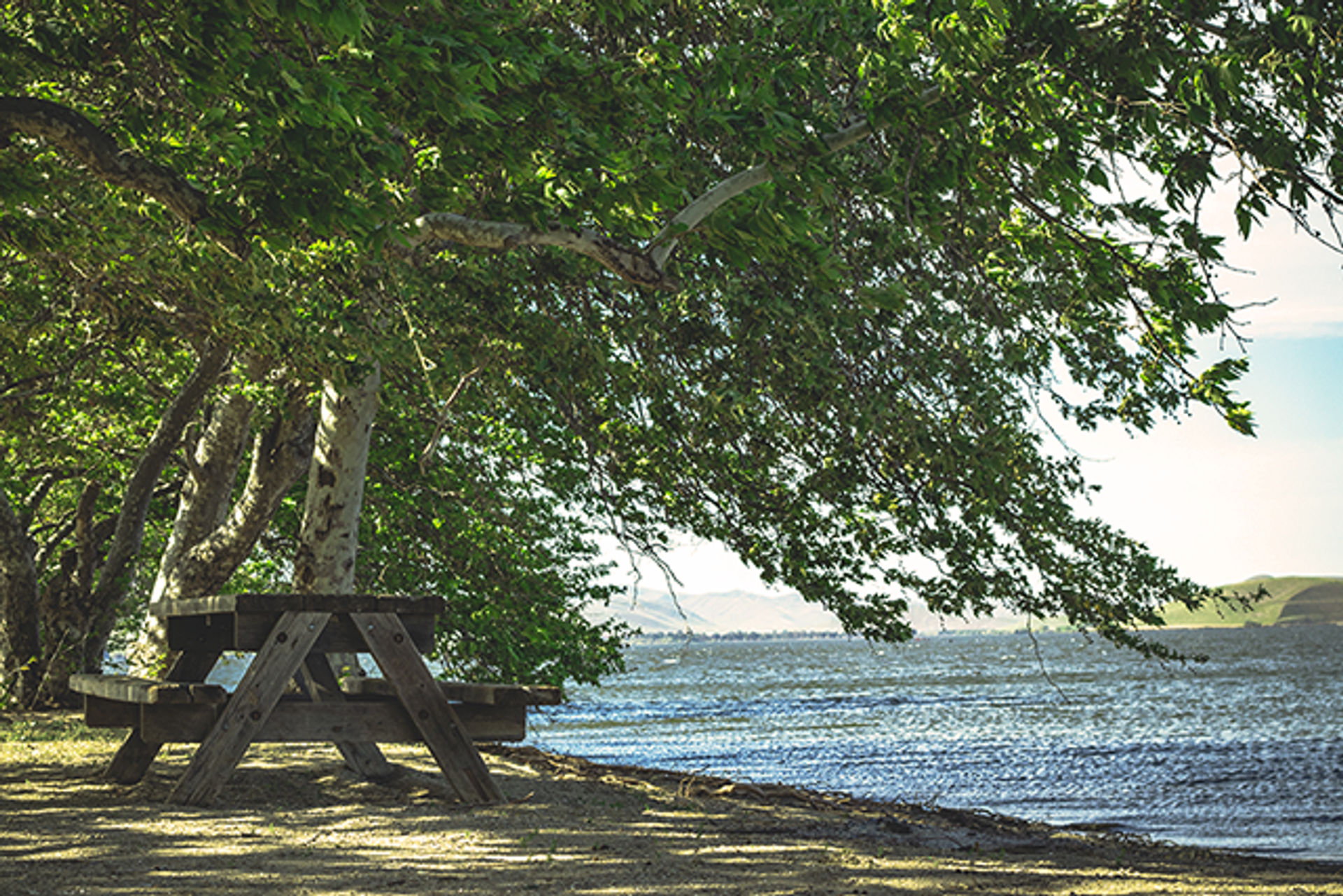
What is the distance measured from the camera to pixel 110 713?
7688mm

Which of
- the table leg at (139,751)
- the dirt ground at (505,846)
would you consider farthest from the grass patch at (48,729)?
the table leg at (139,751)

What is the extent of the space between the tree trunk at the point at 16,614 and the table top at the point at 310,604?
10.4 meters

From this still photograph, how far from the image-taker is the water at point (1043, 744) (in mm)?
15602

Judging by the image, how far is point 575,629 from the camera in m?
14.5

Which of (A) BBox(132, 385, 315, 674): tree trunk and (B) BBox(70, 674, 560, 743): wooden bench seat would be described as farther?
(A) BBox(132, 385, 315, 674): tree trunk

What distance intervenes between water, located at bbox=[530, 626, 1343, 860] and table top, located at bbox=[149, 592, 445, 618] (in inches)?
74.9

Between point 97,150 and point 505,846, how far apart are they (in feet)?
Result: 14.3

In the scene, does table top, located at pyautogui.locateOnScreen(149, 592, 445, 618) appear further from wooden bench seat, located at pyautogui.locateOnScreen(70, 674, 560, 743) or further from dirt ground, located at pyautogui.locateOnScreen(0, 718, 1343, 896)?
dirt ground, located at pyautogui.locateOnScreen(0, 718, 1343, 896)

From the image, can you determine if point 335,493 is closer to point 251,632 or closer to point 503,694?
point 251,632

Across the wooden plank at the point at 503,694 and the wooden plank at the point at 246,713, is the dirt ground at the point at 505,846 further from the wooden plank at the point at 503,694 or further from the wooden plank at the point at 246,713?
the wooden plank at the point at 503,694

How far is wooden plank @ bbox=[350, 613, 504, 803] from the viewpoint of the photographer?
722 centimetres

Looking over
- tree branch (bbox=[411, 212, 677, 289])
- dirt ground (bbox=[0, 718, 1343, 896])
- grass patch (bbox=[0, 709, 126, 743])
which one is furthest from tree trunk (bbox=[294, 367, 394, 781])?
tree branch (bbox=[411, 212, 677, 289])

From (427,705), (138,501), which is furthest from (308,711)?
(138,501)

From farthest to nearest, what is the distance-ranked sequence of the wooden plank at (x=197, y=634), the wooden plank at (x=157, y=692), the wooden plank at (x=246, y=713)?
the wooden plank at (x=197, y=634) < the wooden plank at (x=246, y=713) < the wooden plank at (x=157, y=692)
